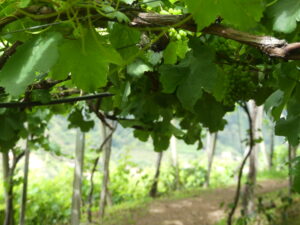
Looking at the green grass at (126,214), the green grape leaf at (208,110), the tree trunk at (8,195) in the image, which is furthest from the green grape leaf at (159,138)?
the green grass at (126,214)

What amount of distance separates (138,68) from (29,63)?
464mm

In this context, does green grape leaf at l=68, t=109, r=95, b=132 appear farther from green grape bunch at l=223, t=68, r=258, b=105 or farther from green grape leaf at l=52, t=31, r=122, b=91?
green grape leaf at l=52, t=31, r=122, b=91

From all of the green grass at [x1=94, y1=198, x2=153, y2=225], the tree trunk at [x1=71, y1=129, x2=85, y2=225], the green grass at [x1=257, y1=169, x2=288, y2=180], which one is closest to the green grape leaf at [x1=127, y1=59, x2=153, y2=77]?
the tree trunk at [x1=71, y1=129, x2=85, y2=225]

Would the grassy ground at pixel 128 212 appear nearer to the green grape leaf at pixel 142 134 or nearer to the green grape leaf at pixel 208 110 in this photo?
the green grape leaf at pixel 142 134

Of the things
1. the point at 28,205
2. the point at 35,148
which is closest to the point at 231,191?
the point at 28,205

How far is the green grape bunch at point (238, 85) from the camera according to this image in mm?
1181

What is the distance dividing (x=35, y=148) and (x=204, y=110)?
248 centimetres

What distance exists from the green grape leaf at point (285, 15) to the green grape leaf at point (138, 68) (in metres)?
0.35

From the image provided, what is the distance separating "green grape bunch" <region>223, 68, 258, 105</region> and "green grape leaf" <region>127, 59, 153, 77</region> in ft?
1.03

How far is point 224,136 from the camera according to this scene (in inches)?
2202

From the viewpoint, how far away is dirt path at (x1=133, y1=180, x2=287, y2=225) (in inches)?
231

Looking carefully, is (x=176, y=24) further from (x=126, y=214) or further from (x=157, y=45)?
(x=126, y=214)

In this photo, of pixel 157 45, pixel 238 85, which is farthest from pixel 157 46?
pixel 238 85

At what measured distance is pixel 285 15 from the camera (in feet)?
2.48
